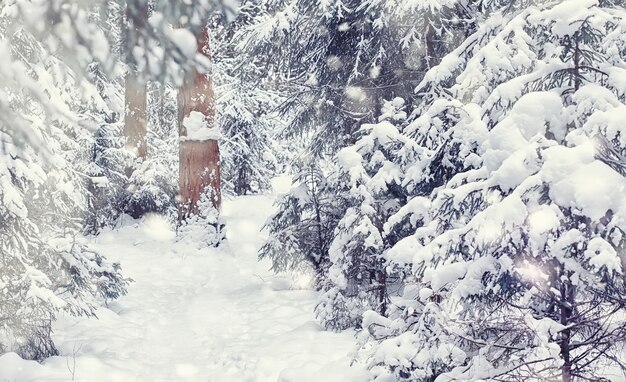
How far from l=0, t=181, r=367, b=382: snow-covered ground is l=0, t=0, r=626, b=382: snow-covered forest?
0.04 meters

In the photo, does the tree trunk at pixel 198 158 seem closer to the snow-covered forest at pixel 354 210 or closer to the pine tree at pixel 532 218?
the snow-covered forest at pixel 354 210

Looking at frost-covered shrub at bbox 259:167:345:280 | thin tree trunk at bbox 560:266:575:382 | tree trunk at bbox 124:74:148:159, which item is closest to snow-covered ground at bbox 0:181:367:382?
frost-covered shrub at bbox 259:167:345:280

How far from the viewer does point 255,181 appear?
21.8m

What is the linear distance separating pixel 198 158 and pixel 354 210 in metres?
6.08

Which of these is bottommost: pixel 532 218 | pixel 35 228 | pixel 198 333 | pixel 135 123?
pixel 198 333

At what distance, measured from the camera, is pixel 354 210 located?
6.43 metres

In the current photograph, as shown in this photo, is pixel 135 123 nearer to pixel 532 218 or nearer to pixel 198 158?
pixel 198 158

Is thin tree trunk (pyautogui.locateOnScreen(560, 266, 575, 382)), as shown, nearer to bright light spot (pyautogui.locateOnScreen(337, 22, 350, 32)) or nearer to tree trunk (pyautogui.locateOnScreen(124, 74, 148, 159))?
bright light spot (pyautogui.locateOnScreen(337, 22, 350, 32))

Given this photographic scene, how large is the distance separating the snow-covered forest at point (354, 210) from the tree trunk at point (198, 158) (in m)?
0.05

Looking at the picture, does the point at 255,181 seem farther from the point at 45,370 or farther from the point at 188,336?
the point at 45,370

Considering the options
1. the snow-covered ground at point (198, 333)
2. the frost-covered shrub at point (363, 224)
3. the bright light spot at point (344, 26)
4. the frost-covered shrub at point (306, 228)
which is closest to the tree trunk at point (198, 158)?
the snow-covered ground at point (198, 333)

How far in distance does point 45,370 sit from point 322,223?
160 inches

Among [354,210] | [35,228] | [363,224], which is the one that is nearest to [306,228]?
[354,210]

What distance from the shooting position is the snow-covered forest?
10.4 feet
